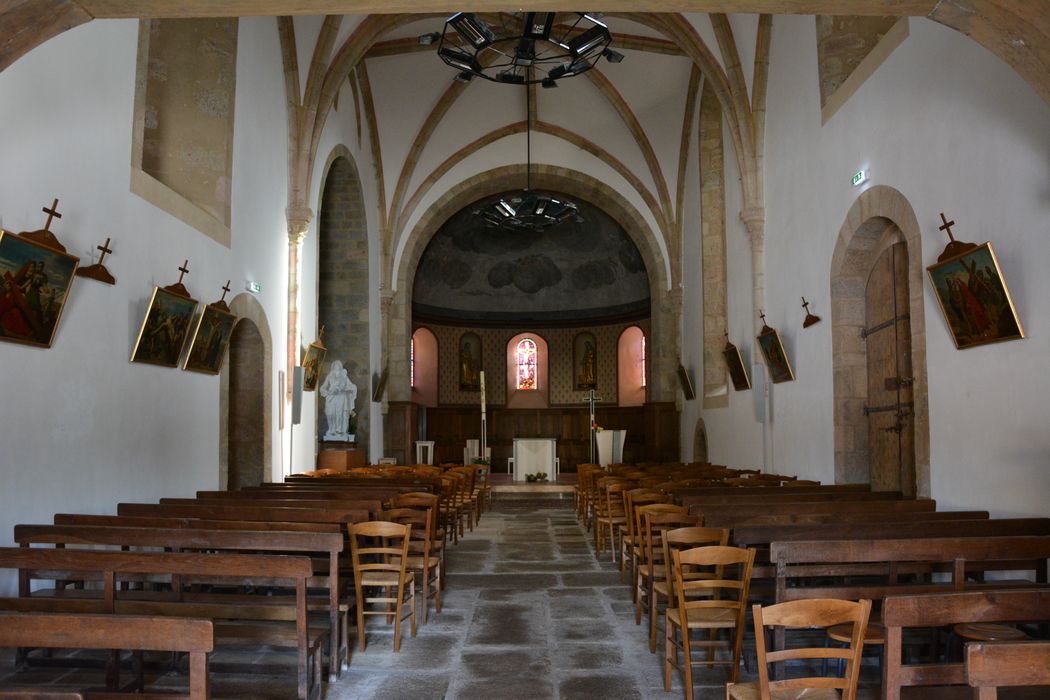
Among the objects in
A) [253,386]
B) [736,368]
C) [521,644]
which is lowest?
[521,644]

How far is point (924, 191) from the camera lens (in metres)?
7.30

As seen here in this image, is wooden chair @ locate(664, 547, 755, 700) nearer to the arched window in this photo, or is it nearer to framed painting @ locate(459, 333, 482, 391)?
framed painting @ locate(459, 333, 482, 391)

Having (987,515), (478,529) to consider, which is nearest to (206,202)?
(478,529)

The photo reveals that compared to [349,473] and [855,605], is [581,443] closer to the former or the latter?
[349,473]

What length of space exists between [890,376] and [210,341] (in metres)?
7.42

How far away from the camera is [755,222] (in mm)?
12445

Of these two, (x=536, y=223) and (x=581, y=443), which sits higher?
(x=536, y=223)

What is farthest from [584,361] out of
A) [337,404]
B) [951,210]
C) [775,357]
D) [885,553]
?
[885,553]

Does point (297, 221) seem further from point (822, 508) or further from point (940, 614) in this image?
point (940, 614)

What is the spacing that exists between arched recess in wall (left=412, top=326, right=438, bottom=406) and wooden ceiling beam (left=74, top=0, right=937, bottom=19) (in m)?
20.3

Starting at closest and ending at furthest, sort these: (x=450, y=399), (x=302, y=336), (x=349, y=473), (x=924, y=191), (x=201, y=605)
→ 1. (x=201, y=605)
2. (x=924, y=191)
3. (x=349, y=473)
4. (x=302, y=336)
5. (x=450, y=399)

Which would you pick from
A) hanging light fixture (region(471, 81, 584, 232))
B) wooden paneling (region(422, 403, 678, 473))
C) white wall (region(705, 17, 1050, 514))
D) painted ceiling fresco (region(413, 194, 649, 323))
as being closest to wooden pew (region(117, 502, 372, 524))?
white wall (region(705, 17, 1050, 514))

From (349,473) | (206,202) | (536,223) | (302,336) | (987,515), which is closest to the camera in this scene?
(987,515)

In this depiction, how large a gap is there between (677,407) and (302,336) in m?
9.29
